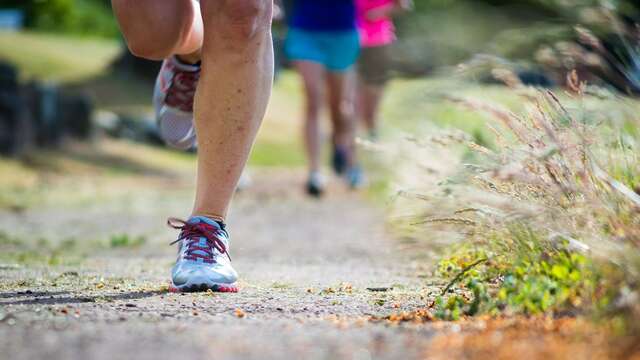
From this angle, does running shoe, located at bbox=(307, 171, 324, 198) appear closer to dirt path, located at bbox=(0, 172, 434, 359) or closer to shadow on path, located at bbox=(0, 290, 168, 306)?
dirt path, located at bbox=(0, 172, 434, 359)

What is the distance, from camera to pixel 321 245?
19.4 feet

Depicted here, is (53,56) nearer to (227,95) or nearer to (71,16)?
(71,16)

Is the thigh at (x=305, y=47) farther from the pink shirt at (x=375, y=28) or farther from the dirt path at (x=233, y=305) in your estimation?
the dirt path at (x=233, y=305)

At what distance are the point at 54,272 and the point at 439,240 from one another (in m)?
1.37

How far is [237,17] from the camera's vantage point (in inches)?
135

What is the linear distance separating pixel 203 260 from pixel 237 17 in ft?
2.41

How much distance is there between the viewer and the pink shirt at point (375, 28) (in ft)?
33.6

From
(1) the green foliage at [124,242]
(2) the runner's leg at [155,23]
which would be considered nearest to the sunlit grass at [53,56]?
(1) the green foliage at [124,242]

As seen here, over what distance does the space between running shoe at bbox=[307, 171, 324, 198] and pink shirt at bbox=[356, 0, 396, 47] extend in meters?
1.78

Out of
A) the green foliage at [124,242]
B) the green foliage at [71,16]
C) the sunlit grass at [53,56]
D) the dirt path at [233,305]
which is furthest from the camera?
the green foliage at [71,16]

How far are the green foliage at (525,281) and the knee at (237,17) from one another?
3.20ft

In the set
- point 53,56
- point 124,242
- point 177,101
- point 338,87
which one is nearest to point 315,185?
point 338,87

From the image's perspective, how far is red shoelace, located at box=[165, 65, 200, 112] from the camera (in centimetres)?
410

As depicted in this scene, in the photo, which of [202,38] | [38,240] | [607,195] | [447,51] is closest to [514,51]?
[447,51]
